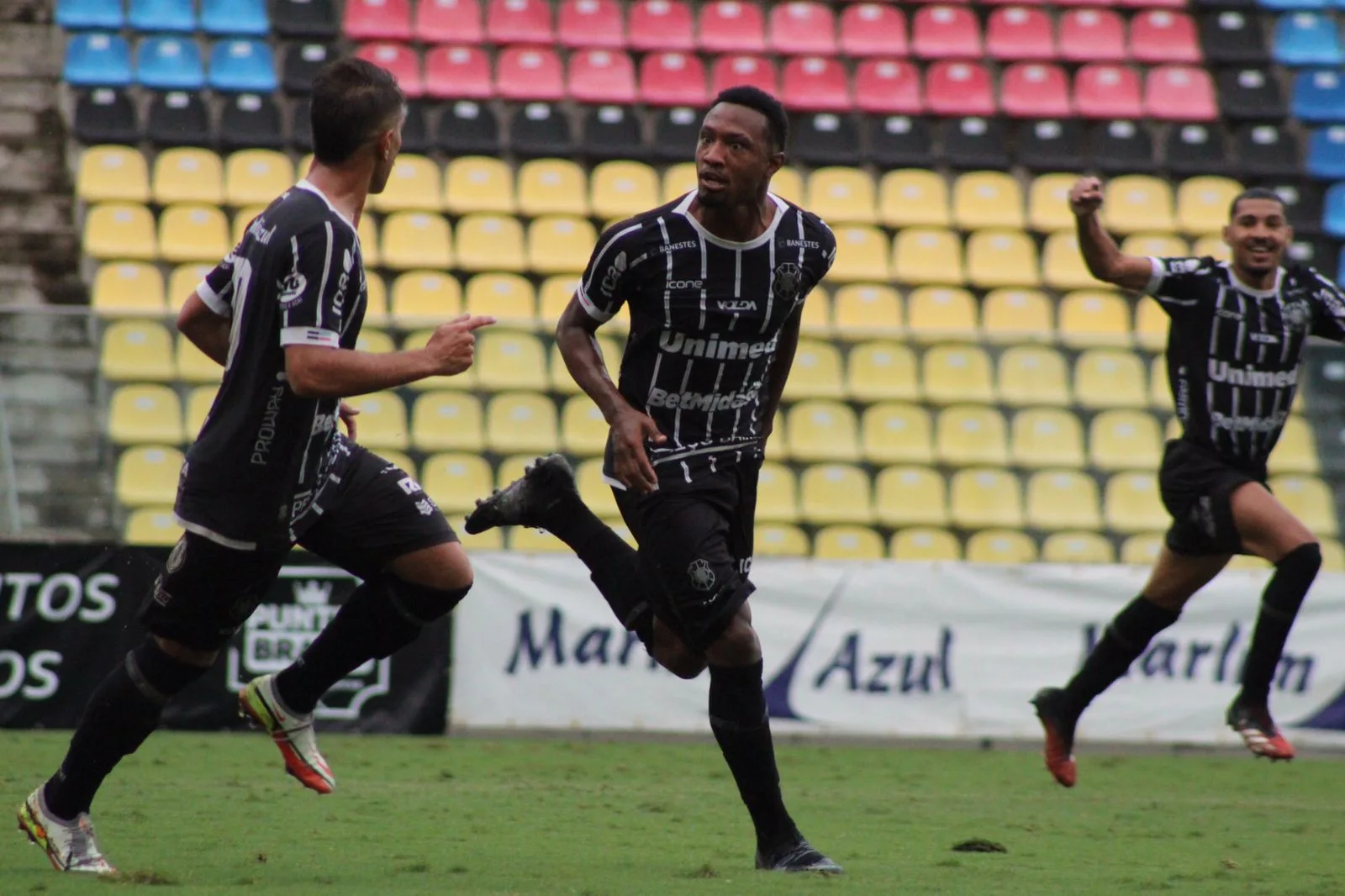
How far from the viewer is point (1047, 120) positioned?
51.1 ft

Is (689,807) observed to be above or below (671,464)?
below

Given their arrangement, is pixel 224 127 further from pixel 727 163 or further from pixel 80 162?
pixel 727 163

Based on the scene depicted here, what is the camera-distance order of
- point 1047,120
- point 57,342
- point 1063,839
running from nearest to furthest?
point 1063,839
point 57,342
point 1047,120

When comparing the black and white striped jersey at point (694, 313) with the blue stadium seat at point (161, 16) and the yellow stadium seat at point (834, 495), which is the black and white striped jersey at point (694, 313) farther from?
the blue stadium seat at point (161, 16)

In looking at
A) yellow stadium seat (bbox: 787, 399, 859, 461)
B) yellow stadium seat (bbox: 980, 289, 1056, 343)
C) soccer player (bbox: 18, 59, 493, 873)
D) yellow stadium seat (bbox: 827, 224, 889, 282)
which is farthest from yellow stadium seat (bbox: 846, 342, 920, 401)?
soccer player (bbox: 18, 59, 493, 873)

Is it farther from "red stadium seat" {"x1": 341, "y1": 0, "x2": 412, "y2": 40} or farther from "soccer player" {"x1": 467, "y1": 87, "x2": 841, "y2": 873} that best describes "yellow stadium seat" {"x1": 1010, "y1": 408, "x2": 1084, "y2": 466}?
"red stadium seat" {"x1": 341, "y1": 0, "x2": 412, "y2": 40}

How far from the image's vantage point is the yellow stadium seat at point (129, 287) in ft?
42.2

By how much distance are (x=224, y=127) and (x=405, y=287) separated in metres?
2.61

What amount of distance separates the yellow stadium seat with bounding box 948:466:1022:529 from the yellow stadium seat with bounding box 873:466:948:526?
3.7 inches

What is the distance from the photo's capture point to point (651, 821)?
21.2ft

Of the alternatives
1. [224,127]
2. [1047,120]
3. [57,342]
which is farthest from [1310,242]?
[57,342]

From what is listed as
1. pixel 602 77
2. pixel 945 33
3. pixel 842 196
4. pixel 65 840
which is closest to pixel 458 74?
pixel 602 77

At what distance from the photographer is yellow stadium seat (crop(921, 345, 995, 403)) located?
11453 millimetres

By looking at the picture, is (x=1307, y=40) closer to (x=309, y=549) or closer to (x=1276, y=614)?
(x=1276, y=614)
